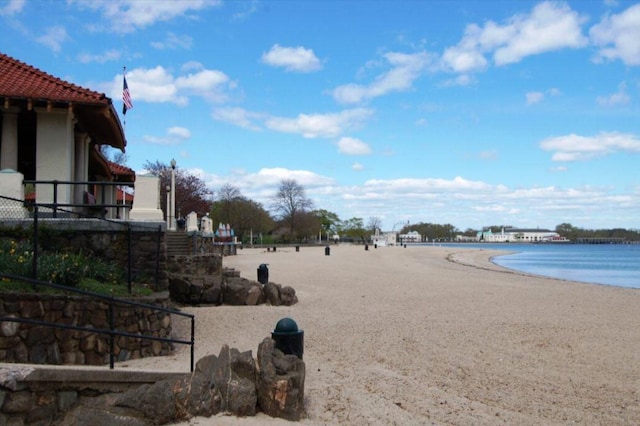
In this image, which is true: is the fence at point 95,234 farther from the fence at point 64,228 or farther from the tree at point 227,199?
the tree at point 227,199

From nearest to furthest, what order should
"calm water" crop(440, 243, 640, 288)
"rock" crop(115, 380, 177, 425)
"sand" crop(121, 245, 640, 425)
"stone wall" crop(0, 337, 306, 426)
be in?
"rock" crop(115, 380, 177, 425) → "stone wall" crop(0, 337, 306, 426) → "sand" crop(121, 245, 640, 425) → "calm water" crop(440, 243, 640, 288)

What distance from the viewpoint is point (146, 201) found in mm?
11133

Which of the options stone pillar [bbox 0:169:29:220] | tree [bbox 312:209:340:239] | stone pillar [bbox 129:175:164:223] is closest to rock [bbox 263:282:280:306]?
stone pillar [bbox 129:175:164:223]

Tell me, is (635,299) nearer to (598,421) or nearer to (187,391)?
(598,421)

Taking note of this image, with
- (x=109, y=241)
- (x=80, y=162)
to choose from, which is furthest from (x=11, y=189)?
(x=80, y=162)

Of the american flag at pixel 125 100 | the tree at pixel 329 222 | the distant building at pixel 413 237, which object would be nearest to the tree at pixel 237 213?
the tree at pixel 329 222

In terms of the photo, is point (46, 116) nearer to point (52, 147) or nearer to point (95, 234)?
point (52, 147)

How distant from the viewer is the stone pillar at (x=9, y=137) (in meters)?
13.3

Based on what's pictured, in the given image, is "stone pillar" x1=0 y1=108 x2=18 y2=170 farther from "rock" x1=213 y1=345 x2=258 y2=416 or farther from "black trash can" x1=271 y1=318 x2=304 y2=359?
"rock" x1=213 y1=345 x2=258 y2=416

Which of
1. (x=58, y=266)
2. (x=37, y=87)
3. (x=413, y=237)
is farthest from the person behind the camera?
(x=413, y=237)

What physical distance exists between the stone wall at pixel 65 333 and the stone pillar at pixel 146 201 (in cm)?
265

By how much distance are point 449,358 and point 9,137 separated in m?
10.3

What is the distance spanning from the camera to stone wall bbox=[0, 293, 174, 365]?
735cm

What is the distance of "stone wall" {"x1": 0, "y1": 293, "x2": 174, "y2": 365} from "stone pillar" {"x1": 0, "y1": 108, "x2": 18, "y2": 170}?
674cm
